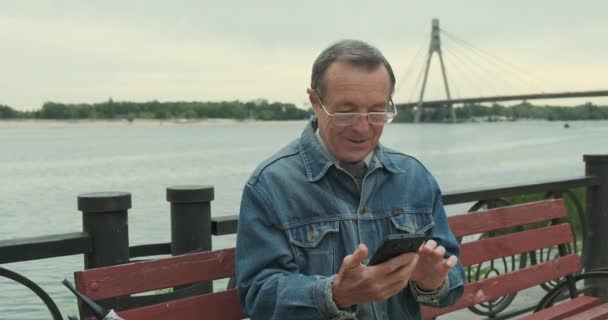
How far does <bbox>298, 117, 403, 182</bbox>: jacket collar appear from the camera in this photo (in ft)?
7.97

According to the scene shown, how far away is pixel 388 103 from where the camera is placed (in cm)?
244

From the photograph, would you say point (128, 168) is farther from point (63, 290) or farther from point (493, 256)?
point (493, 256)

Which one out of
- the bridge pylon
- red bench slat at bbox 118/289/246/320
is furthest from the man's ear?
the bridge pylon

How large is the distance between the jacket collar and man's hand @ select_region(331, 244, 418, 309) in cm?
41

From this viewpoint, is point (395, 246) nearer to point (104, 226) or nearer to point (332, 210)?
point (332, 210)

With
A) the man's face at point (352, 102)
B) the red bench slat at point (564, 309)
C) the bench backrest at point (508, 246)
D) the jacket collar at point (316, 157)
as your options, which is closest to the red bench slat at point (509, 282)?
the bench backrest at point (508, 246)

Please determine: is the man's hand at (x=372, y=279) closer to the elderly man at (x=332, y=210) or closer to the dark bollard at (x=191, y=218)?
the elderly man at (x=332, y=210)

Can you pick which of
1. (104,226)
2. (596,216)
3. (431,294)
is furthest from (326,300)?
(596,216)

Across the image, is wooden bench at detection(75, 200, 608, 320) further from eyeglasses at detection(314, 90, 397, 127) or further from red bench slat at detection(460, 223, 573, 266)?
eyeglasses at detection(314, 90, 397, 127)

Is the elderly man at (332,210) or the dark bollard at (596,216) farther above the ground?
the elderly man at (332,210)

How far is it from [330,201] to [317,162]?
126mm

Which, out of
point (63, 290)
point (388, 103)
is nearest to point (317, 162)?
point (388, 103)

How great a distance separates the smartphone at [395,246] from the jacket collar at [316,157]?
0.40 meters

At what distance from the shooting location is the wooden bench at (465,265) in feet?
7.84
